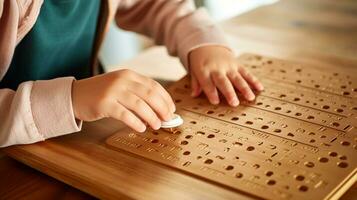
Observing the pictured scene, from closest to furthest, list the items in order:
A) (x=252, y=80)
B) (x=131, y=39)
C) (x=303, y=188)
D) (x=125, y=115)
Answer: (x=303, y=188) < (x=125, y=115) < (x=252, y=80) < (x=131, y=39)

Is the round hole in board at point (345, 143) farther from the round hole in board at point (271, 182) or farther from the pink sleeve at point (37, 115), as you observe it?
the pink sleeve at point (37, 115)

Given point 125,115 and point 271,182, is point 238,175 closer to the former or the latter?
point 271,182

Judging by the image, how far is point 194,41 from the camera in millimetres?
748

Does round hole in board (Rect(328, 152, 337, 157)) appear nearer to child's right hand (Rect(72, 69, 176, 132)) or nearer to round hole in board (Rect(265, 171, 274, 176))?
round hole in board (Rect(265, 171, 274, 176))

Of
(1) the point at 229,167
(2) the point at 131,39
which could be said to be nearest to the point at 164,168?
(1) the point at 229,167

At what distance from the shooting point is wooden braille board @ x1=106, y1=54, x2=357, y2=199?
0.47m

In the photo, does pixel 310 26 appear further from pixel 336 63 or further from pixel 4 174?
pixel 4 174

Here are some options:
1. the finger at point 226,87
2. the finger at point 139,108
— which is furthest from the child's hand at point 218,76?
the finger at point 139,108

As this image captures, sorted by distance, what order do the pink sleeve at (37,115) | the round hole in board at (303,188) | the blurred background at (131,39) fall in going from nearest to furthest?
1. the round hole in board at (303,188)
2. the pink sleeve at (37,115)
3. the blurred background at (131,39)

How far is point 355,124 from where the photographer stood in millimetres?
564

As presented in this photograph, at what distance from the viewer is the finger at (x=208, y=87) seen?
2.12ft

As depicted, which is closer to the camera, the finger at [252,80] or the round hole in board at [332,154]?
the round hole in board at [332,154]

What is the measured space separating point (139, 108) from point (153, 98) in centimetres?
2

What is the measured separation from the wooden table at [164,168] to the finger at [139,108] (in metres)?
0.05
